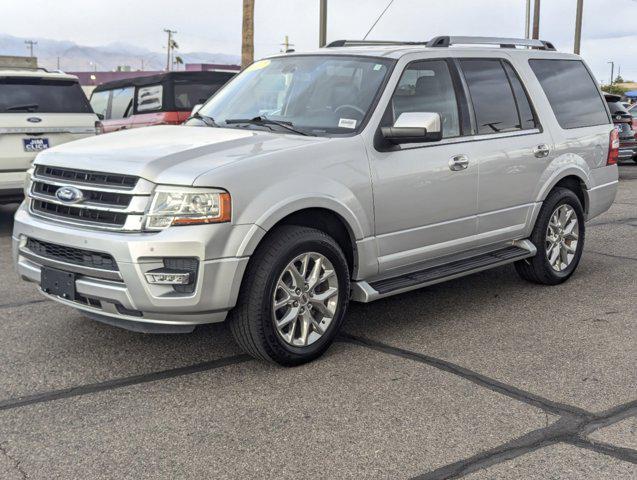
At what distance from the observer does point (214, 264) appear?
165 inches

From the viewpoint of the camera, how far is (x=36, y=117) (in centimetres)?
881

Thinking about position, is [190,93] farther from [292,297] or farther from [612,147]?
[292,297]

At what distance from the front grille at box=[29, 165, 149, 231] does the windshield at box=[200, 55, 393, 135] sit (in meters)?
1.32

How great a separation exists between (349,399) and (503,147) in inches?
105

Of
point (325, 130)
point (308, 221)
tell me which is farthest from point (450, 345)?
point (325, 130)

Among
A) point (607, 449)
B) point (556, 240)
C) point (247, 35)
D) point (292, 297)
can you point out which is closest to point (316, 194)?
point (292, 297)

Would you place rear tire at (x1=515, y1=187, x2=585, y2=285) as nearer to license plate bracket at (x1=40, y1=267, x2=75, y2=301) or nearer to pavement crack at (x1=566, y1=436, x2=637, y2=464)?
pavement crack at (x1=566, y1=436, x2=637, y2=464)

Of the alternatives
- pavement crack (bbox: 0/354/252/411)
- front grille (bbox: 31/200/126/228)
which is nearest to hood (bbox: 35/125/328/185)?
front grille (bbox: 31/200/126/228)

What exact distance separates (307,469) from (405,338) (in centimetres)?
198

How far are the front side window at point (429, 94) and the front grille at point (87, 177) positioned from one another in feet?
6.22

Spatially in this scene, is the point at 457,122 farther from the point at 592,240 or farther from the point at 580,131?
the point at 592,240

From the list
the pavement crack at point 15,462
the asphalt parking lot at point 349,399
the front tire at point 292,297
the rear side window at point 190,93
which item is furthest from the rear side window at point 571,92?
the rear side window at point 190,93

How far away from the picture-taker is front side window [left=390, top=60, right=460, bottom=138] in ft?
17.6

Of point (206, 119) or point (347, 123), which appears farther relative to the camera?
point (206, 119)
